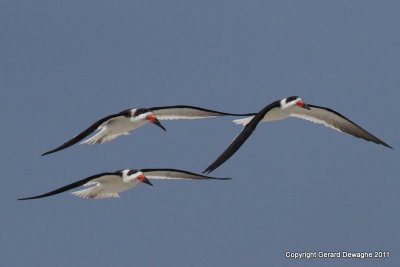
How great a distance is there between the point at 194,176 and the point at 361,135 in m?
6.31

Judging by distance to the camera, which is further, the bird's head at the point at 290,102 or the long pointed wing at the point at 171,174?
the long pointed wing at the point at 171,174

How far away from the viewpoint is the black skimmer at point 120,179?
1236 inches

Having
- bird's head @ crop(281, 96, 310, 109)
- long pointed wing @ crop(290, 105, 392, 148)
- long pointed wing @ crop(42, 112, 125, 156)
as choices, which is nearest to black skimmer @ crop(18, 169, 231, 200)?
long pointed wing @ crop(42, 112, 125, 156)

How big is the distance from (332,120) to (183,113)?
565cm

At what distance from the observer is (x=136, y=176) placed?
3144 centimetres

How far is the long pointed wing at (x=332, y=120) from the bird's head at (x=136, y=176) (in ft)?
20.6

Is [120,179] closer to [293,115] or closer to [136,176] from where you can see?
[136,176]

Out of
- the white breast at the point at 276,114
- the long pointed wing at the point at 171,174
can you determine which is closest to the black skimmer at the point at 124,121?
the white breast at the point at 276,114

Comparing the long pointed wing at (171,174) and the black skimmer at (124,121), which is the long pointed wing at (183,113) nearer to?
the black skimmer at (124,121)

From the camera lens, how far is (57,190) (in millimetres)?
27766

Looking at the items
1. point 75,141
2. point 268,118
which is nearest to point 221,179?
point 268,118

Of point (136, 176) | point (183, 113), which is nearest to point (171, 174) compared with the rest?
point (183, 113)

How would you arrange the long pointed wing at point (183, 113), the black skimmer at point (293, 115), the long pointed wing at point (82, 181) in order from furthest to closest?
the long pointed wing at point (183, 113) → the long pointed wing at point (82, 181) → the black skimmer at point (293, 115)

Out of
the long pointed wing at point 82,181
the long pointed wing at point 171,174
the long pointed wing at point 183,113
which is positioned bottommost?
the long pointed wing at point 82,181
